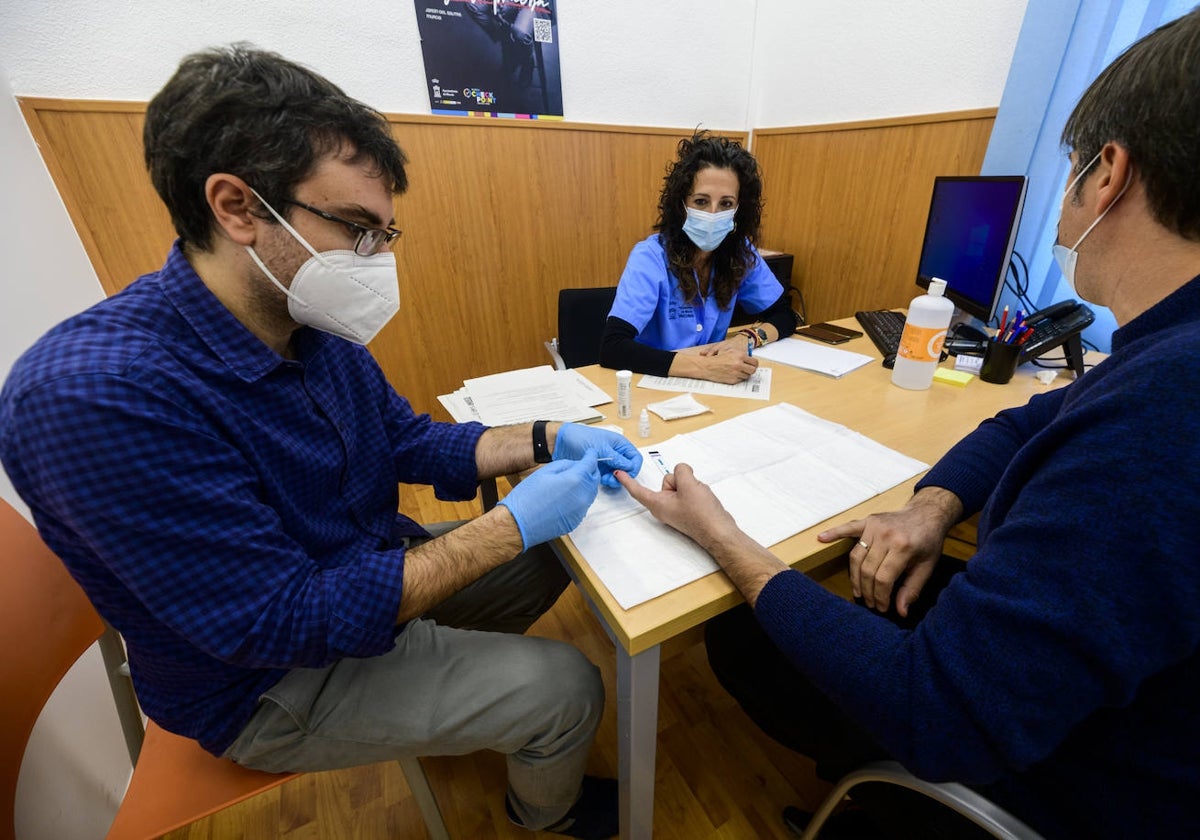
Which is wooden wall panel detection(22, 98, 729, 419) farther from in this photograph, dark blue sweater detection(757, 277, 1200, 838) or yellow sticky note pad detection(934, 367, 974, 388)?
dark blue sweater detection(757, 277, 1200, 838)

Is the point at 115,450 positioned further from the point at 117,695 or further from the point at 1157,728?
the point at 1157,728

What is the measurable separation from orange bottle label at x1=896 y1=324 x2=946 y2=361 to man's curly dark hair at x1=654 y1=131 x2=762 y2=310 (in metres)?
0.70

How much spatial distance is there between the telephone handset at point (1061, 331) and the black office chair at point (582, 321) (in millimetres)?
1220

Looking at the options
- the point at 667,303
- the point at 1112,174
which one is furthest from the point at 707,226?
the point at 1112,174

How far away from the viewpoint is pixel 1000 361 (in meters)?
1.25

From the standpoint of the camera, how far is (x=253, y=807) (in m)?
1.12

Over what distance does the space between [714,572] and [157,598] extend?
0.69m

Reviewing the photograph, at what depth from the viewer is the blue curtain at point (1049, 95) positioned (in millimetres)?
1362

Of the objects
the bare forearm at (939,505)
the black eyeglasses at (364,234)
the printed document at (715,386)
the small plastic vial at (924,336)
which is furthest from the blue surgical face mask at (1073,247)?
the black eyeglasses at (364,234)

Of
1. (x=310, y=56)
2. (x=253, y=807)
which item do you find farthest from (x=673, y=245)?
(x=253, y=807)

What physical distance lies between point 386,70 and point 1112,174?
7.49ft

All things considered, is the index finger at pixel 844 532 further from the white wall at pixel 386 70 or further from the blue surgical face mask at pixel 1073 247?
the white wall at pixel 386 70

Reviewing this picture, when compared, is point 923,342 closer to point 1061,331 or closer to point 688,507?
point 1061,331

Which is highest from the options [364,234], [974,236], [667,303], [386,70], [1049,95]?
[386,70]
